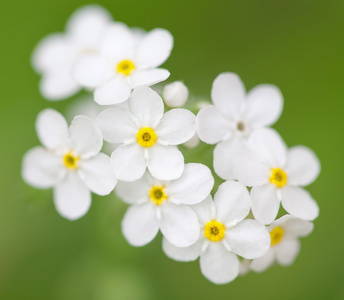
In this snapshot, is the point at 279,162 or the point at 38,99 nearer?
the point at 279,162

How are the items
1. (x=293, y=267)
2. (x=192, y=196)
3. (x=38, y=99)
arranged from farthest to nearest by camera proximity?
(x=38, y=99), (x=293, y=267), (x=192, y=196)

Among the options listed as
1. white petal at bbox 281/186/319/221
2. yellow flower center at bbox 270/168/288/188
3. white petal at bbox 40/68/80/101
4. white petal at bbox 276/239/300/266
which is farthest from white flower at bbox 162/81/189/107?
white petal at bbox 40/68/80/101

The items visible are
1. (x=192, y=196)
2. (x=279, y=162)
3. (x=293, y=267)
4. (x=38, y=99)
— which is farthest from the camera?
(x=38, y=99)

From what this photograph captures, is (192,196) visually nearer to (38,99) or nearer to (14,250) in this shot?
(14,250)

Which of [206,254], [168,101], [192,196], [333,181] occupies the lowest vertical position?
[206,254]

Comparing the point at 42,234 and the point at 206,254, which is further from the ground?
the point at 42,234

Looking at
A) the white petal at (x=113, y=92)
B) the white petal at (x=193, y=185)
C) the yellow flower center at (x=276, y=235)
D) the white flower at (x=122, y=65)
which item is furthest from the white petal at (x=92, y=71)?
the yellow flower center at (x=276, y=235)

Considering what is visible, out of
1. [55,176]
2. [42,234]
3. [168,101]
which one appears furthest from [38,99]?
[168,101]

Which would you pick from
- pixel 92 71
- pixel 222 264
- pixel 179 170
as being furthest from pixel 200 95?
pixel 222 264
